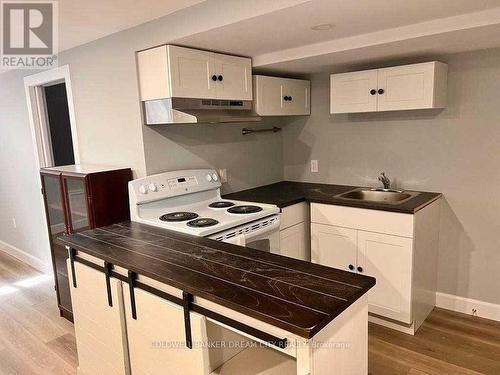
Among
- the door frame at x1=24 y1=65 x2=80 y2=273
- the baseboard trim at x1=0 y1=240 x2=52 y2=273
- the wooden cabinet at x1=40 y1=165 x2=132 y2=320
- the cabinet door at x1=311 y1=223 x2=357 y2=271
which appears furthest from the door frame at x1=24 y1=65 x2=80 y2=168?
the cabinet door at x1=311 y1=223 x2=357 y2=271

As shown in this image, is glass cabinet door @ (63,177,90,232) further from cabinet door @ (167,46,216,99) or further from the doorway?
the doorway

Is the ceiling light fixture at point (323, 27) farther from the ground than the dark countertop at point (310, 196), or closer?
farther from the ground

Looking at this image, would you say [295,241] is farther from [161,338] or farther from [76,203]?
[76,203]

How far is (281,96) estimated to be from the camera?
3.15m

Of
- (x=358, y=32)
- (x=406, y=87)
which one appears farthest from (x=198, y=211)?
(x=406, y=87)

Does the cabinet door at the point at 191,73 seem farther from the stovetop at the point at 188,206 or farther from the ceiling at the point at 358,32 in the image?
the stovetop at the point at 188,206

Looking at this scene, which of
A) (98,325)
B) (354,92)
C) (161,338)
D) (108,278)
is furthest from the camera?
(354,92)

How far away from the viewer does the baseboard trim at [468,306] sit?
2740mm

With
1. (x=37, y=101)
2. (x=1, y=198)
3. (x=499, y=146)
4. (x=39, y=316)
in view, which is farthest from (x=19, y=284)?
(x=499, y=146)

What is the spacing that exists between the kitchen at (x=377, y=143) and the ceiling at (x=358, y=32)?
103 mm

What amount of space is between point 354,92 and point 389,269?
4.48 ft

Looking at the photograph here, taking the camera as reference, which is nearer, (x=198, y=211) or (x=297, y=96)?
(x=198, y=211)

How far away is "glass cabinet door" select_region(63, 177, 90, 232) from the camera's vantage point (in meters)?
2.53

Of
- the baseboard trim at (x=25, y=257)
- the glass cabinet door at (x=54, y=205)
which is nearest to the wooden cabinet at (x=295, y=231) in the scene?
Result: the glass cabinet door at (x=54, y=205)
